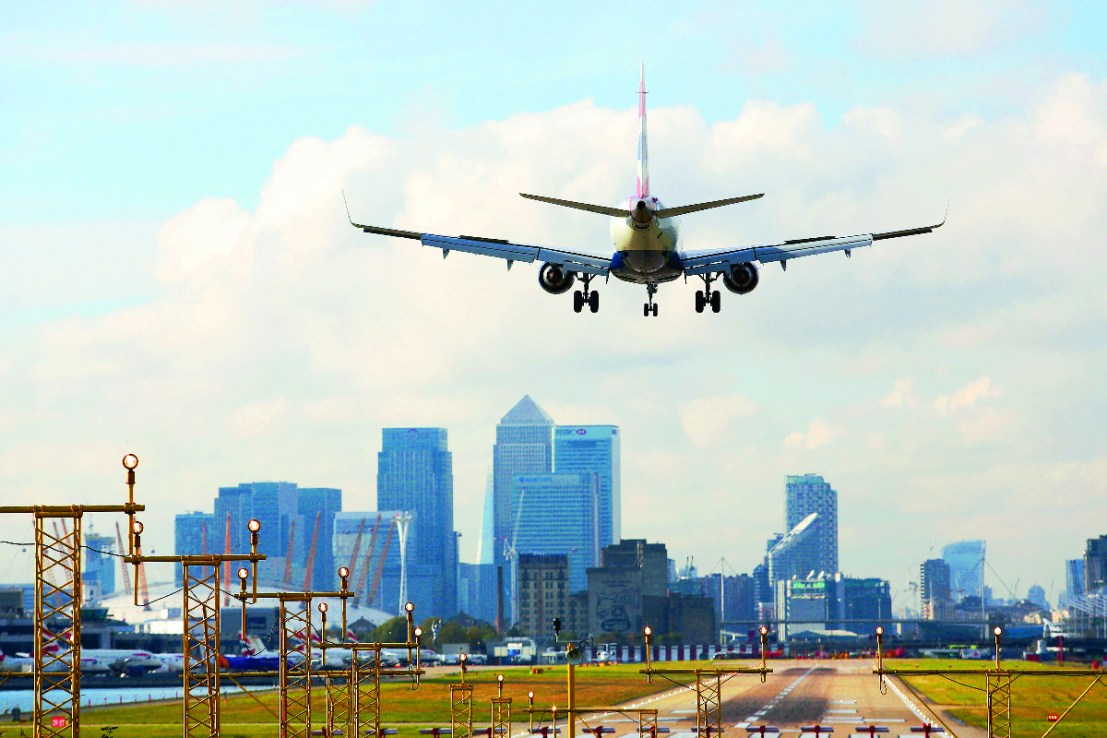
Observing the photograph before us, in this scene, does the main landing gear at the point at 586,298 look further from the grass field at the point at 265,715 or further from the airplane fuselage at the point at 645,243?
the grass field at the point at 265,715

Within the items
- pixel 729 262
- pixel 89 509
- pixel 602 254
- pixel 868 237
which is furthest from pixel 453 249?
pixel 89 509

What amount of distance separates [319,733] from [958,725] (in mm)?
54948

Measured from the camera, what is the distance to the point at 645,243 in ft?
283

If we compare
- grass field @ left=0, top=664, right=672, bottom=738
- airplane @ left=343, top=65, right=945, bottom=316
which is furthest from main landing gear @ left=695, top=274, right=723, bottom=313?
grass field @ left=0, top=664, right=672, bottom=738

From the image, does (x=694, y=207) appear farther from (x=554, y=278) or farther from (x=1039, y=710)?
(x=1039, y=710)

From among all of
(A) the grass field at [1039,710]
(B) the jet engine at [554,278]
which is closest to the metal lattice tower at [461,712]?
(B) the jet engine at [554,278]

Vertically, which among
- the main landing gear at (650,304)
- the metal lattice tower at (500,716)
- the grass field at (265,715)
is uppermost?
the main landing gear at (650,304)

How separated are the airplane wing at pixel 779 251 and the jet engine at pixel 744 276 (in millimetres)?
496

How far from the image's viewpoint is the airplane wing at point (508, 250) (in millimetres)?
90625

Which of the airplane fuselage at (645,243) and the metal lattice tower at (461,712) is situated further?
the metal lattice tower at (461,712)

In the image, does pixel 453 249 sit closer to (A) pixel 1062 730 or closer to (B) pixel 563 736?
(B) pixel 563 736

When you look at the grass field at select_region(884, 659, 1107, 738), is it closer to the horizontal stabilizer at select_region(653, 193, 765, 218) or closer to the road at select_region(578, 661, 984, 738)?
the road at select_region(578, 661, 984, 738)

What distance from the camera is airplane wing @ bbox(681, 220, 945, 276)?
9012 centimetres

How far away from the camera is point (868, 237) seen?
9281cm
